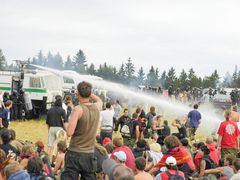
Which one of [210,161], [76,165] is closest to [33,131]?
[210,161]

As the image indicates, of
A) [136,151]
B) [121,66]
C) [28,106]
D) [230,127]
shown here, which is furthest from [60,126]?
[121,66]

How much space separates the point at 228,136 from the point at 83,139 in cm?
587

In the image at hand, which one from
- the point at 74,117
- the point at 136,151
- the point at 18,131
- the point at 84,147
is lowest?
the point at 18,131

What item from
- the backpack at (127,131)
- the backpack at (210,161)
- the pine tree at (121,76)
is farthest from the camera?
the pine tree at (121,76)

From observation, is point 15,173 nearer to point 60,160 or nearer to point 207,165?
point 60,160

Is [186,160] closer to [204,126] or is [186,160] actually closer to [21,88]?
[204,126]

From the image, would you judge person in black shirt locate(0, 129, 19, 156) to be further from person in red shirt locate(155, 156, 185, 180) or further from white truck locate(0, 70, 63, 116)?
white truck locate(0, 70, 63, 116)

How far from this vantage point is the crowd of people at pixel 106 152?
5.31 meters

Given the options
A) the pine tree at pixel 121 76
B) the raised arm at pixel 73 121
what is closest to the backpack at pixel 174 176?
the raised arm at pixel 73 121

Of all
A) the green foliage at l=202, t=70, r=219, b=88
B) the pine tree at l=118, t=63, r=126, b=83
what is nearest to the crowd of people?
the green foliage at l=202, t=70, r=219, b=88

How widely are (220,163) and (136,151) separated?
1.72 m

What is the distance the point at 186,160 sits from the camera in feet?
25.3

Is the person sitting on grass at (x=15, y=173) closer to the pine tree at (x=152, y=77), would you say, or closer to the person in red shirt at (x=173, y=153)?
the person in red shirt at (x=173, y=153)

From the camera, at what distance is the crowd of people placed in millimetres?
5312
